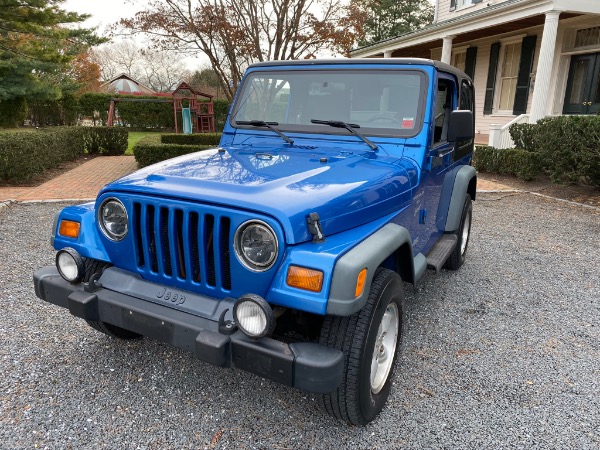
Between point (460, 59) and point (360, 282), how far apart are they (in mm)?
16640

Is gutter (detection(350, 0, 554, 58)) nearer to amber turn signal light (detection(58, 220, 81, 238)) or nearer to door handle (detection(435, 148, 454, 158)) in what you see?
door handle (detection(435, 148, 454, 158))

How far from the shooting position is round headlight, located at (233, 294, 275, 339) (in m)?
1.91

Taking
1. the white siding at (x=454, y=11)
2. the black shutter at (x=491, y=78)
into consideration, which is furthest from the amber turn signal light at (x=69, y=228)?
the white siding at (x=454, y=11)

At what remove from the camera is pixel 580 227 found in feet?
22.2

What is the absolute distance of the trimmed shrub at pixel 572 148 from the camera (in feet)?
26.1

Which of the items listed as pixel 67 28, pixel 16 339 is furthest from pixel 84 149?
pixel 16 339

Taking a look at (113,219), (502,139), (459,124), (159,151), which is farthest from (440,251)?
(502,139)

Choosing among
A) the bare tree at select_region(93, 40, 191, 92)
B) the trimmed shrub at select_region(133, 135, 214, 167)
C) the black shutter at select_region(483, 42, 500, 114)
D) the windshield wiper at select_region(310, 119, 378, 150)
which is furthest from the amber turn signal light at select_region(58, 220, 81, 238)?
the bare tree at select_region(93, 40, 191, 92)

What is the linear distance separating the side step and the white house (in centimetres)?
824

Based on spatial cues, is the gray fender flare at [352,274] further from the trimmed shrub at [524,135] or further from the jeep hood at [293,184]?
the trimmed shrub at [524,135]

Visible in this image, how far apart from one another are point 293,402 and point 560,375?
178 cm

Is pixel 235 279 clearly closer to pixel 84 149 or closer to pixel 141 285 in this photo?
pixel 141 285

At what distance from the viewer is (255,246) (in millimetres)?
2080

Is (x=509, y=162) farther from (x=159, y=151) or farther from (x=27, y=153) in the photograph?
(x=27, y=153)
